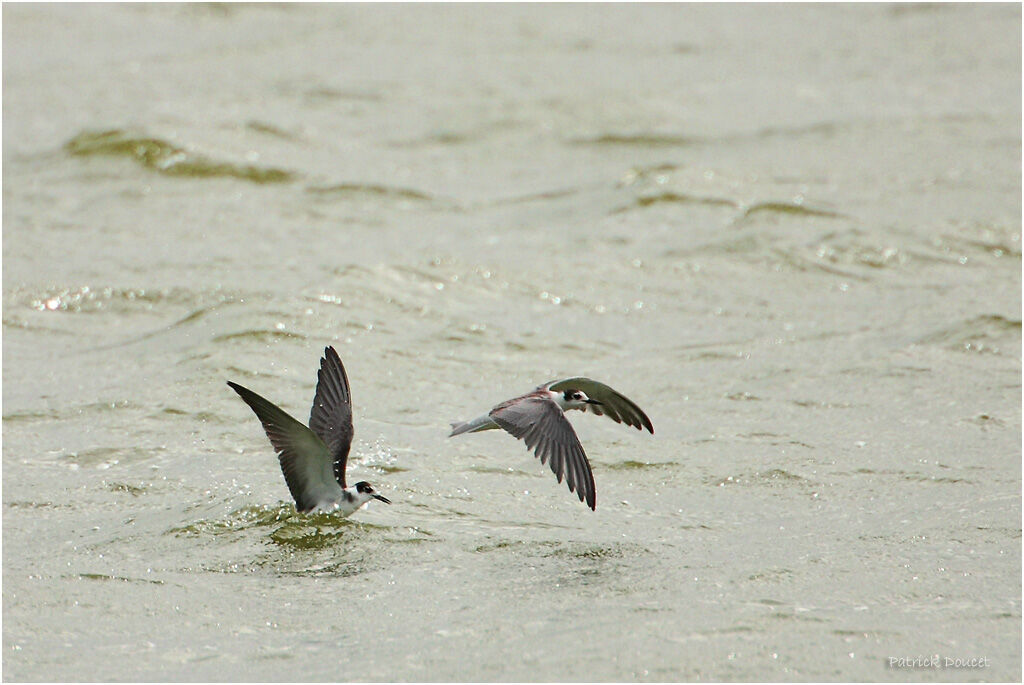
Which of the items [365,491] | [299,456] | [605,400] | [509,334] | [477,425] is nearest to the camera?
[299,456]

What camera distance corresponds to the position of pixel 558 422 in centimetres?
632

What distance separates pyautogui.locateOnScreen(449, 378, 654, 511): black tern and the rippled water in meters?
0.45

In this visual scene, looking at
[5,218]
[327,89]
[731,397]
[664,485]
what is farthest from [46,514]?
[327,89]

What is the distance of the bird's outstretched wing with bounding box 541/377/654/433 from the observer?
6.79m

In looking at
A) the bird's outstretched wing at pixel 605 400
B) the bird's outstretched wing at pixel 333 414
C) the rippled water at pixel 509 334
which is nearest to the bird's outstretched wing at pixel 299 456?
the bird's outstretched wing at pixel 333 414

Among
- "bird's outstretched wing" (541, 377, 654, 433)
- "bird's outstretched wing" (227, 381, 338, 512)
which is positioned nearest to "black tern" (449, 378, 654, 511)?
"bird's outstretched wing" (541, 377, 654, 433)

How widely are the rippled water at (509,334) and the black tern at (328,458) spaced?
0.22m

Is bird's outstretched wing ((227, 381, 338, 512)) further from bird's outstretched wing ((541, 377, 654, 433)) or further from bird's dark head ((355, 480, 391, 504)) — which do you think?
bird's outstretched wing ((541, 377, 654, 433))

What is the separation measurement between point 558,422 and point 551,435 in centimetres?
9

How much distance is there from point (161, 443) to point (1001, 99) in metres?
12.0

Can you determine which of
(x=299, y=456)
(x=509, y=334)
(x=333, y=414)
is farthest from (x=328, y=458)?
(x=509, y=334)

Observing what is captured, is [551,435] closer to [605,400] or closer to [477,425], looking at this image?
[477,425]

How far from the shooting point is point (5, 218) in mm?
12016

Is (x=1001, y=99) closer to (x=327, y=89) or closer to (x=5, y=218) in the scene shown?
(x=327, y=89)
